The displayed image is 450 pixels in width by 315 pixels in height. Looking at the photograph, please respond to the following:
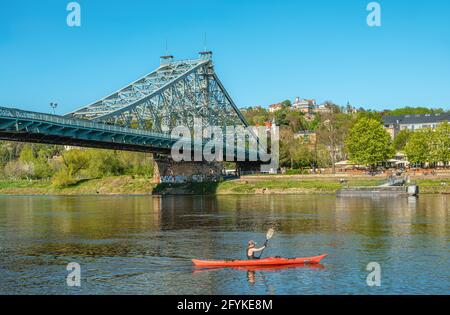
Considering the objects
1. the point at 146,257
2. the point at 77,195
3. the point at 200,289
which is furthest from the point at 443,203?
the point at 77,195

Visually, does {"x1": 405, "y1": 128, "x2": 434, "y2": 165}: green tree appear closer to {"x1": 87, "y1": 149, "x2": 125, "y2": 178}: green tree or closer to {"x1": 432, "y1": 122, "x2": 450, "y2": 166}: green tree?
{"x1": 432, "y1": 122, "x2": 450, "y2": 166}: green tree

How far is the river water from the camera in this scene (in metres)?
27.3

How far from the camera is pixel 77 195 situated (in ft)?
375

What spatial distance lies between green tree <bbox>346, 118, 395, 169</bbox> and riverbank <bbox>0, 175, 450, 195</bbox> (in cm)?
1021

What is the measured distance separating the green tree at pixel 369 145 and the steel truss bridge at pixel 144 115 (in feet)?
87.0

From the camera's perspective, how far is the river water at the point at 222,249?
2733cm

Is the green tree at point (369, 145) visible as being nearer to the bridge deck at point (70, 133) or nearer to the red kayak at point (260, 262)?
the bridge deck at point (70, 133)

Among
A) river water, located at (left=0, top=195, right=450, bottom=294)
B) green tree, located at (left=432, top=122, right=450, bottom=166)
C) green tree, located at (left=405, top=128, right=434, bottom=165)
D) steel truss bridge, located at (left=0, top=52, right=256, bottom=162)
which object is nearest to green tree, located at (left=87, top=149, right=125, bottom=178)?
steel truss bridge, located at (left=0, top=52, right=256, bottom=162)

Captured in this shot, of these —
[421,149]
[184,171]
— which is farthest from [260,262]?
[421,149]

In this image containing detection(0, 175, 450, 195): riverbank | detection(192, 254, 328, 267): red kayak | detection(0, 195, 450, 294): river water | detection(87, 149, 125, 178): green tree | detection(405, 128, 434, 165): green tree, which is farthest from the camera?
detection(87, 149, 125, 178): green tree

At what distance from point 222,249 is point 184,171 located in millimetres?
77371
